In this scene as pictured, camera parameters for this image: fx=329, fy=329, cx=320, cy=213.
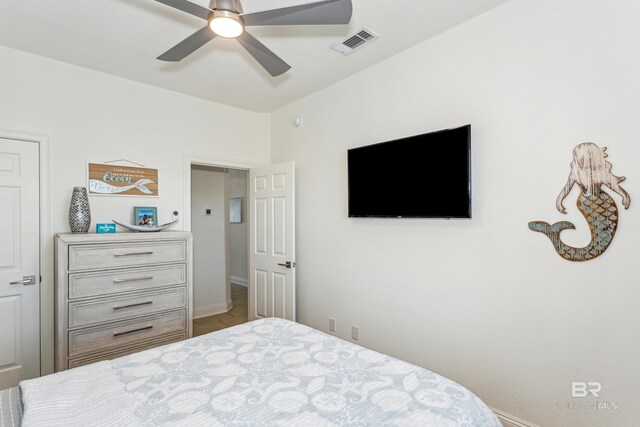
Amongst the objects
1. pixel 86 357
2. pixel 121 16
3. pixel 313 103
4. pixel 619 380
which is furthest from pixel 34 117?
pixel 619 380

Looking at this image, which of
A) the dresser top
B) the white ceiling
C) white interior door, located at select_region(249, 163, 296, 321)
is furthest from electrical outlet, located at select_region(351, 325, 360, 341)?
the white ceiling

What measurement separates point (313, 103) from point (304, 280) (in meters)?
1.91

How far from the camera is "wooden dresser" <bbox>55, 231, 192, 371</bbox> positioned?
2412 mm

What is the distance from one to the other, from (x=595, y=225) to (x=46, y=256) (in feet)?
12.6

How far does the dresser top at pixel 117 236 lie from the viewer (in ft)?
7.97

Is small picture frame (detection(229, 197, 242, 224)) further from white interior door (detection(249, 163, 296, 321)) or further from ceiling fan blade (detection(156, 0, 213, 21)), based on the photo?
ceiling fan blade (detection(156, 0, 213, 21))

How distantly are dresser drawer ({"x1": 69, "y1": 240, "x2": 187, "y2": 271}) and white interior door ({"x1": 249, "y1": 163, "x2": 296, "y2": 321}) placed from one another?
3.27 ft

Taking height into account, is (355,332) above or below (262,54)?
below

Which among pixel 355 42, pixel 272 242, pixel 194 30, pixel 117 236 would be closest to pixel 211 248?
pixel 272 242

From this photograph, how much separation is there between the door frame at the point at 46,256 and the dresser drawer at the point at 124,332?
0.49m

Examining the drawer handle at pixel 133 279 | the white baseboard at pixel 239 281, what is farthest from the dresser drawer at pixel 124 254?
→ the white baseboard at pixel 239 281

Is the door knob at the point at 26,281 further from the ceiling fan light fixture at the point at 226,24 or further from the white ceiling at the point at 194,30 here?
the ceiling fan light fixture at the point at 226,24

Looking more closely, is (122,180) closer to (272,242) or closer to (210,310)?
(272,242)

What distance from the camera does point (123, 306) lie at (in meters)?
2.64
